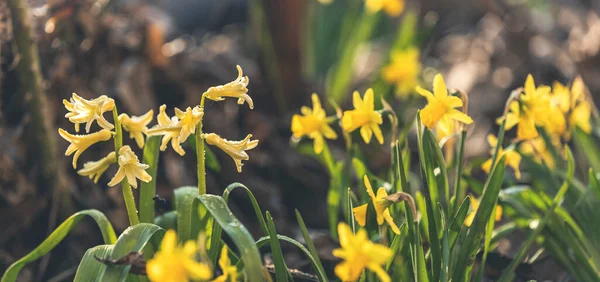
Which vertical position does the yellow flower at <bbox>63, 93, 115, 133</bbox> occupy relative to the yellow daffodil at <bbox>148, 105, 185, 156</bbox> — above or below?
above

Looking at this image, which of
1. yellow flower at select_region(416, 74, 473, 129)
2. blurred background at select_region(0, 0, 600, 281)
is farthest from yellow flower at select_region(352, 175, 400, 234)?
blurred background at select_region(0, 0, 600, 281)

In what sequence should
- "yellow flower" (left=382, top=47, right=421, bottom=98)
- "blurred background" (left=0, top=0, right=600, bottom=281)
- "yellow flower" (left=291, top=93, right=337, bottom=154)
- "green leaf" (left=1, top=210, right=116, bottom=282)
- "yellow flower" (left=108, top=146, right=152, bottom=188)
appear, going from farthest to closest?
"yellow flower" (left=382, top=47, right=421, bottom=98) → "blurred background" (left=0, top=0, right=600, bottom=281) → "yellow flower" (left=291, top=93, right=337, bottom=154) → "green leaf" (left=1, top=210, right=116, bottom=282) → "yellow flower" (left=108, top=146, right=152, bottom=188)

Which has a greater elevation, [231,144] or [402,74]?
[402,74]

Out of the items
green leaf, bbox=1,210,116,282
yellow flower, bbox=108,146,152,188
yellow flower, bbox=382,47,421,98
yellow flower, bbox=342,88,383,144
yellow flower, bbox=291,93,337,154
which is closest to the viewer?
yellow flower, bbox=108,146,152,188

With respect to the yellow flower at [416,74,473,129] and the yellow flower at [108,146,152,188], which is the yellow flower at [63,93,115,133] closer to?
the yellow flower at [108,146,152,188]

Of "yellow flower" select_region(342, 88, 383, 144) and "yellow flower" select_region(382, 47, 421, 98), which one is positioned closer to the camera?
"yellow flower" select_region(342, 88, 383, 144)

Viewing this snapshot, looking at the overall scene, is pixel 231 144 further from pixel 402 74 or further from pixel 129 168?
pixel 402 74

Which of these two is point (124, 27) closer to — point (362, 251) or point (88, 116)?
point (88, 116)

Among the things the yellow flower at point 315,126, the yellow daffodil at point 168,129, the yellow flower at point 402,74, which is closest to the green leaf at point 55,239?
the yellow daffodil at point 168,129

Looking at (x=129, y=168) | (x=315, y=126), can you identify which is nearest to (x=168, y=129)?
(x=129, y=168)
